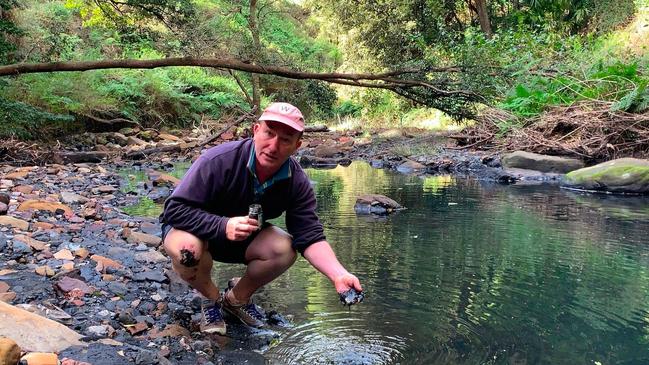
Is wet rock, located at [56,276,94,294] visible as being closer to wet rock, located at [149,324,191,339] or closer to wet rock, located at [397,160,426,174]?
wet rock, located at [149,324,191,339]

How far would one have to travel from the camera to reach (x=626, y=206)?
24.6 ft

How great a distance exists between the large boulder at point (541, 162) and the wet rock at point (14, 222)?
839 centimetres

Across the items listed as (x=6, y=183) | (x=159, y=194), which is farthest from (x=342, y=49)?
(x=6, y=183)

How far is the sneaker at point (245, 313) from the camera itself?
10.6 ft

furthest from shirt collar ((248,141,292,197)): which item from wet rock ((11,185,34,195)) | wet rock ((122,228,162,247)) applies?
wet rock ((11,185,34,195))

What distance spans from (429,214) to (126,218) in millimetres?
3343

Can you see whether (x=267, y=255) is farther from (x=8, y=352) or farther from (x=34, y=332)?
(x=8, y=352)

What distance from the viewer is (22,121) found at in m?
9.86

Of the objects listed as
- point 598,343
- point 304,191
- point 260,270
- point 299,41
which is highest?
point 299,41

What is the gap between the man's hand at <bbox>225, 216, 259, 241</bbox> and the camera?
2.59 m

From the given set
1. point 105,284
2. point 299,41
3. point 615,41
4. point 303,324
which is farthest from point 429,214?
point 299,41

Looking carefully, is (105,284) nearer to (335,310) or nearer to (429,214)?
(335,310)

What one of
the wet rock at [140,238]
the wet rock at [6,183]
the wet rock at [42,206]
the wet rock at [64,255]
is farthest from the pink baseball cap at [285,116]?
the wet rock at [6,183]

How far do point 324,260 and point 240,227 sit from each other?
530mm
